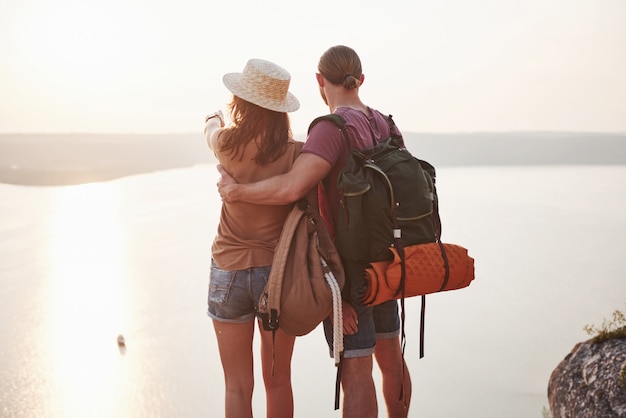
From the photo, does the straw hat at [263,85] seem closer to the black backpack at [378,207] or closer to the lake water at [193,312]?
the black backpack at [378,207]

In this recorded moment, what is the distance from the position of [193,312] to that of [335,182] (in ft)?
8.05

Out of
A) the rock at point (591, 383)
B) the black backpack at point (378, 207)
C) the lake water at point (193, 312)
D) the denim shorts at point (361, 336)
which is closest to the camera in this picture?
the black backpack at point (378, 207)

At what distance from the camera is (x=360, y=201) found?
1.88 meters

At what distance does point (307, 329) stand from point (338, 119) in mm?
646

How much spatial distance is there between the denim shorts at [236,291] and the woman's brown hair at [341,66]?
25.2 inches

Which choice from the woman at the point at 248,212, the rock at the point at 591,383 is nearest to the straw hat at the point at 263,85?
the woman at the point at 248,212

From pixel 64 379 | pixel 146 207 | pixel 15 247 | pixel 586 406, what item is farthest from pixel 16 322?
pixel 146 207

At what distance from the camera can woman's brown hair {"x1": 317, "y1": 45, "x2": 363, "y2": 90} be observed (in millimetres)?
2047

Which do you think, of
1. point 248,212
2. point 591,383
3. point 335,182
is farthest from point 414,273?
point 591,383

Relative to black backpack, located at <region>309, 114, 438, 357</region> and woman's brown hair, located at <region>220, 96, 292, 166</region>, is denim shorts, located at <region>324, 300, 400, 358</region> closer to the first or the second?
black backpack, located at <region>309, 114, 438, 357</region>

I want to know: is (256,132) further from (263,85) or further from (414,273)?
(414,273)

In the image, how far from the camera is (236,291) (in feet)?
6.57

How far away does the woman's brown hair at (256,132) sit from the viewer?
6.39 feet

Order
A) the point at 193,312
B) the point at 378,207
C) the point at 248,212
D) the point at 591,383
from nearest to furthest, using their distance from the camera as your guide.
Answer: the point at 378,207
the point at 248,212
the point at 591,383
the point at 193,312
